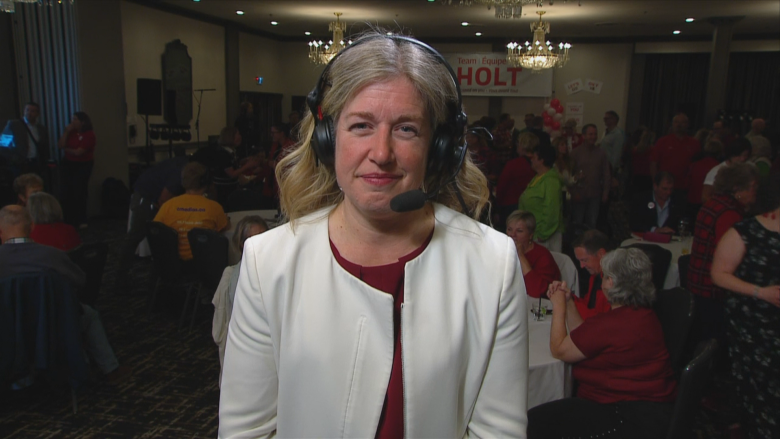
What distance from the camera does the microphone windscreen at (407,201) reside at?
1003 mm

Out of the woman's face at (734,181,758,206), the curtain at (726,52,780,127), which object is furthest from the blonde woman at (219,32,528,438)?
the curtain at (726,52,780,127)

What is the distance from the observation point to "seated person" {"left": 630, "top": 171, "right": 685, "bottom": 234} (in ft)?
17.3

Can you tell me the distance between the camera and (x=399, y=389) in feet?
3.45

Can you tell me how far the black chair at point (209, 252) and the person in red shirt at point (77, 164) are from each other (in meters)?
4.79

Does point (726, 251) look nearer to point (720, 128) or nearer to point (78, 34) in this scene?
point (720, 128)

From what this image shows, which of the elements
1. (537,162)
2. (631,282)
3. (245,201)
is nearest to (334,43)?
(245,201)

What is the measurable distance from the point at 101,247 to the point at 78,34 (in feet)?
19.5

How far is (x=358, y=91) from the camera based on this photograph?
1.04 meters

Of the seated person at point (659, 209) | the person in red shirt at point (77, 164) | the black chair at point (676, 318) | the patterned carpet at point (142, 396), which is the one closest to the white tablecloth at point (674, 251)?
the seated person at point (659, 209)

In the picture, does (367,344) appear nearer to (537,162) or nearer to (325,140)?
(325,140)

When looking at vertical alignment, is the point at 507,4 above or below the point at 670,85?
above

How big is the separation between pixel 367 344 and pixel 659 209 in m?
4.94

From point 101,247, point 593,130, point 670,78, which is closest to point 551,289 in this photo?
point 101,247

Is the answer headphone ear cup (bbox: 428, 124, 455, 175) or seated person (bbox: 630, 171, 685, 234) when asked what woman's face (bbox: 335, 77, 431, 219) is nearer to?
headphone ear cup (bbox: 428, 124, 455, 175)
